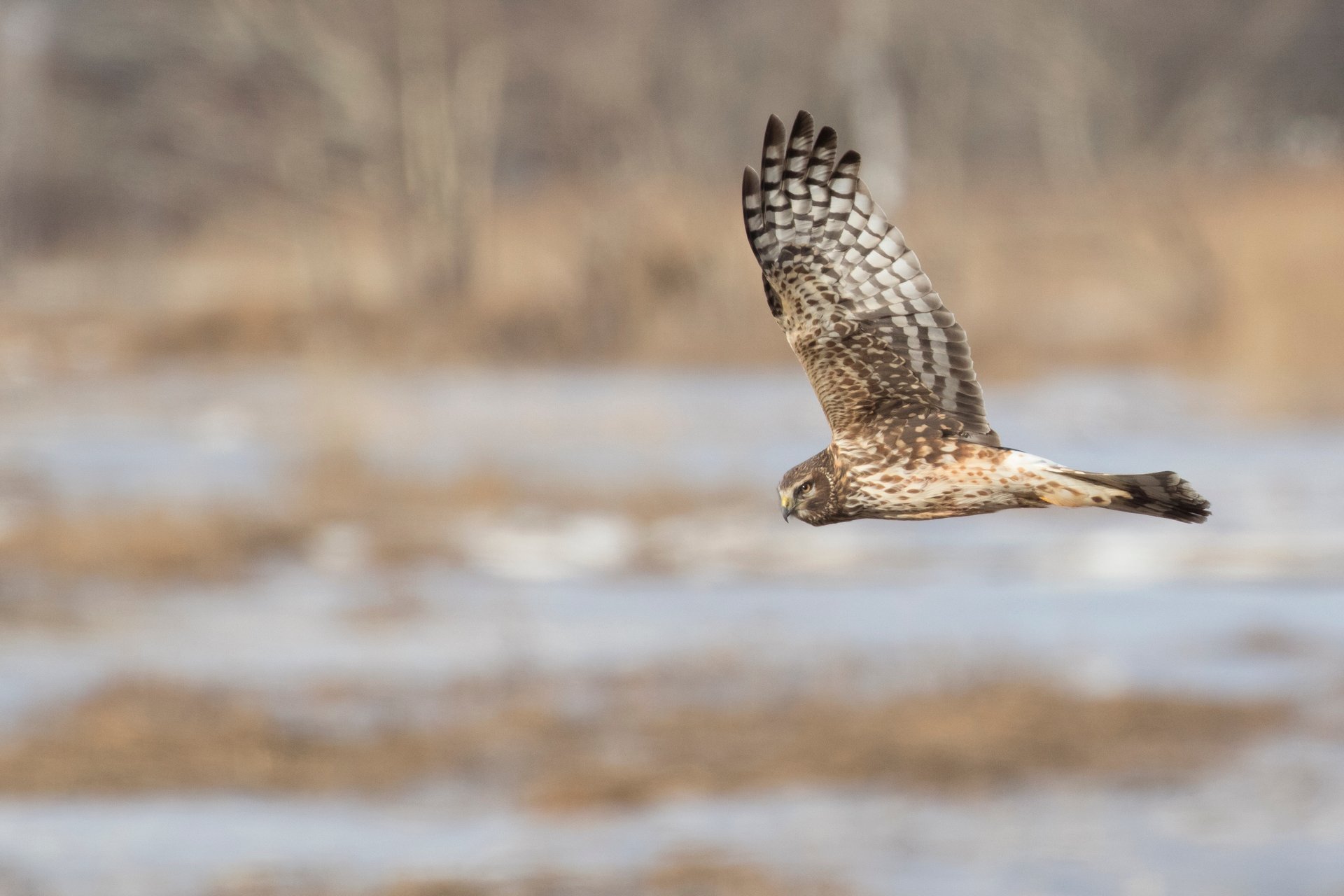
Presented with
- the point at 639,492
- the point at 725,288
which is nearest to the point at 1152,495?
the point at 725,288

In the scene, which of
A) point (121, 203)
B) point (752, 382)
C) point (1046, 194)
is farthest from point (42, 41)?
point (1046, 194)

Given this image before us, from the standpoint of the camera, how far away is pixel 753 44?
3872 cm

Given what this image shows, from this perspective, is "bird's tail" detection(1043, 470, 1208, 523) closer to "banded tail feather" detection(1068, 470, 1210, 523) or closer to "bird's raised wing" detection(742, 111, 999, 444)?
"banded tail feather" detection(1068, 470, 1210, 523)

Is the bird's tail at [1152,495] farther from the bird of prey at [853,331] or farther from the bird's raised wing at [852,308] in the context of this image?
the bird's raised wing at [852,308]

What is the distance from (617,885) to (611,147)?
36.3 feet

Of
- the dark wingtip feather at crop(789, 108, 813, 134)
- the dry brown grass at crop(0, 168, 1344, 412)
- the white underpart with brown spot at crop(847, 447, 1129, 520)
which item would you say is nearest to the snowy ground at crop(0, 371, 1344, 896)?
the dry brown grass at crop(0, 168, 1344, 412)

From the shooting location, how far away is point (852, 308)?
4594mm

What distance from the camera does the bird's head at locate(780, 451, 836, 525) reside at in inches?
170

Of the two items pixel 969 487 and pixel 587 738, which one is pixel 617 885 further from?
pixel 969 487

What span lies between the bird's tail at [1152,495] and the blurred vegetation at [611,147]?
84.9 ft

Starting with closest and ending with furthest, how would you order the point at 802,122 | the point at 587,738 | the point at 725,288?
1. the point at 802,122
2. the point at 725,288
3. the point at 587,738

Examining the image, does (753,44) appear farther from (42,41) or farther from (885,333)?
(885,333)

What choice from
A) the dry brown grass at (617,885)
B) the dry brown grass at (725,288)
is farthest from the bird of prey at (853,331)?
the dry brown grass at (617,885)

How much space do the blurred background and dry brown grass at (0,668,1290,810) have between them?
88 mm
